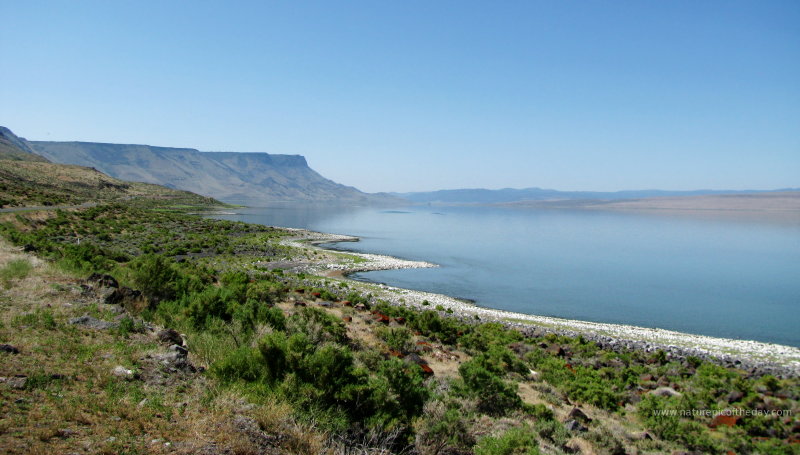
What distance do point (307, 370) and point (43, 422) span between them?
3.26 m

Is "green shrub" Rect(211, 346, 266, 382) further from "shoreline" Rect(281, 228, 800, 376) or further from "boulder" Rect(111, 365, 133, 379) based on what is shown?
"shoreline" Rect(281, 228, 800, 376)

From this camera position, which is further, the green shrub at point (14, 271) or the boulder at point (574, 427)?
the green shrub at point (14, 271)

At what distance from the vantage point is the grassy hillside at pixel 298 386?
16.6 feet

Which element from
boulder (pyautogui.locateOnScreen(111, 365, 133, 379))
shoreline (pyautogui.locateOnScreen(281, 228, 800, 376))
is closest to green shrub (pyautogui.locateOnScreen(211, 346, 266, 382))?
boulder (pyautogui.locateOnScreen(111, 365, 133, 379))

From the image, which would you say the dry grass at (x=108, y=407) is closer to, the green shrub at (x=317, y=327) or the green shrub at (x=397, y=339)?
the green shrub at (x=317, y=327)

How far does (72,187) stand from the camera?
85188 millimetres

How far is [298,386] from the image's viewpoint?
6.49 meters

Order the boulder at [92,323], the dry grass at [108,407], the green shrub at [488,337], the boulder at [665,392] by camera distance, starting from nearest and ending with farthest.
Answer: the dry grass at [108,407], the boulder at [92,323], the boulder at [665,392], the green shrub at [488,337]

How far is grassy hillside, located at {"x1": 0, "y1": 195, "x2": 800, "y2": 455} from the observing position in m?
5.06

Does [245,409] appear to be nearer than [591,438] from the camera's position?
Yes

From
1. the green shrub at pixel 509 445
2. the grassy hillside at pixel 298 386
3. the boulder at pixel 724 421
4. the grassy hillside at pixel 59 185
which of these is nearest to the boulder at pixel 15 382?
the grassy hillside at pixel 298 386

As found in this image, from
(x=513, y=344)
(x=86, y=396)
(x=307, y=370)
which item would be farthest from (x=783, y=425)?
(x=86, y=396)

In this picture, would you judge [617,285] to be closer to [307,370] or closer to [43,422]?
[307,370]

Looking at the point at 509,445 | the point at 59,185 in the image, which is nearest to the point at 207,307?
the point at 509,445
